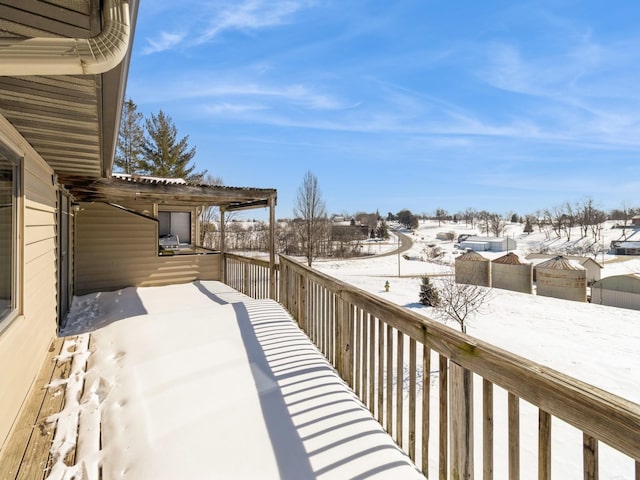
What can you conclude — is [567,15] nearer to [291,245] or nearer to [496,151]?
[291,245]

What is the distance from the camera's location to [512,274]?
20469mm

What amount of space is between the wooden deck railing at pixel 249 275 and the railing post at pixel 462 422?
4206 millimetres

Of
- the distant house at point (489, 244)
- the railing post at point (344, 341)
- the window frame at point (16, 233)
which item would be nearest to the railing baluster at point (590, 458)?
the railing post at point (344, 341)

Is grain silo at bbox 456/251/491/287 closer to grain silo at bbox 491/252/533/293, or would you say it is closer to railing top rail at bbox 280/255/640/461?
grain silo at bbox 491/252/533/293

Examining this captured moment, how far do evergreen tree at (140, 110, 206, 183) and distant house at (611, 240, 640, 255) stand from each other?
1789 inches

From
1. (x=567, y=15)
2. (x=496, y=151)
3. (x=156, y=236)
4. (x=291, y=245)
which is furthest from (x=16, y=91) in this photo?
(x=496, y=151)

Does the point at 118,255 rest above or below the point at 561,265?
above

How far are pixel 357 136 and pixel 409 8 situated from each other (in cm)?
2052

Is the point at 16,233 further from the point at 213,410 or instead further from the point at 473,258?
the point at 473,258

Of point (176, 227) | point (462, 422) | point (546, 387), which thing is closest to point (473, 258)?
point (176, 227)

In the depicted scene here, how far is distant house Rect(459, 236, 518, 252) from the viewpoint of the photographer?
136 ft

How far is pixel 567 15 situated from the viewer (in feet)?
20.5

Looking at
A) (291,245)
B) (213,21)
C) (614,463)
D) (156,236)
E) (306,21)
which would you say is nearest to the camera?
(614,463)

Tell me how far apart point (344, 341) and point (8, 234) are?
8.30 ft
